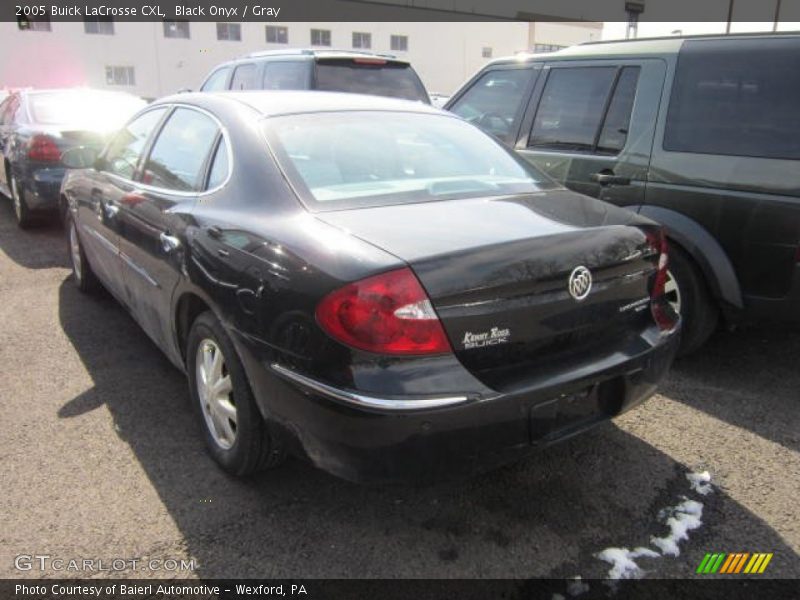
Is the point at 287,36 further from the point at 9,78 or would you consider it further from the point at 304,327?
the point at 304,327

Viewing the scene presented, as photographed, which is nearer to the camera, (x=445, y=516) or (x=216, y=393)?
(x=445, y=516)

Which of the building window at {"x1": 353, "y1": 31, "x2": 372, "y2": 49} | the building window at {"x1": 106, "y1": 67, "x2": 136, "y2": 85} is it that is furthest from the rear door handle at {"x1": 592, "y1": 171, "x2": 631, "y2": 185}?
the building window at {"x1": 353, "y1": 31, "x2": 372, "y2": 49}

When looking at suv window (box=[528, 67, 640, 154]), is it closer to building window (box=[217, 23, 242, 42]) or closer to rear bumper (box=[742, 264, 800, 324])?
rear bumper (box=[742, 264, 800, 324])

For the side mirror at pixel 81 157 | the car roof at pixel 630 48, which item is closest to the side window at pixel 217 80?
the side mirror at pixel 81 157

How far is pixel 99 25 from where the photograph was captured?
35156 millimetres

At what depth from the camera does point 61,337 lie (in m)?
4.48

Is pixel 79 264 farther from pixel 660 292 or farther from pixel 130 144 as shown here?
Result: pixel 660 292

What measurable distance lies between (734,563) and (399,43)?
149 ft

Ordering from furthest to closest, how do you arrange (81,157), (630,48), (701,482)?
(81,157), (630,48), (701,482)

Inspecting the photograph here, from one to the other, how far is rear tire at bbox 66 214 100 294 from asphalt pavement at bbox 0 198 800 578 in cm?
134

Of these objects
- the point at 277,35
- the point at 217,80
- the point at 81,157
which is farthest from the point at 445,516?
the point at 277,35

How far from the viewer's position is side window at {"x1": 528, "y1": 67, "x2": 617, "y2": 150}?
172 inches

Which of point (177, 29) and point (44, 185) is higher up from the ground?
point (177, 29)

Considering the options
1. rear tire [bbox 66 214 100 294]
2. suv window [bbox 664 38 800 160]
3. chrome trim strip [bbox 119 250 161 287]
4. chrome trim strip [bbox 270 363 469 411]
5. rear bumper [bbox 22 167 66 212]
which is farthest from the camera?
rear bumper [bbox 22 167 66 212]
